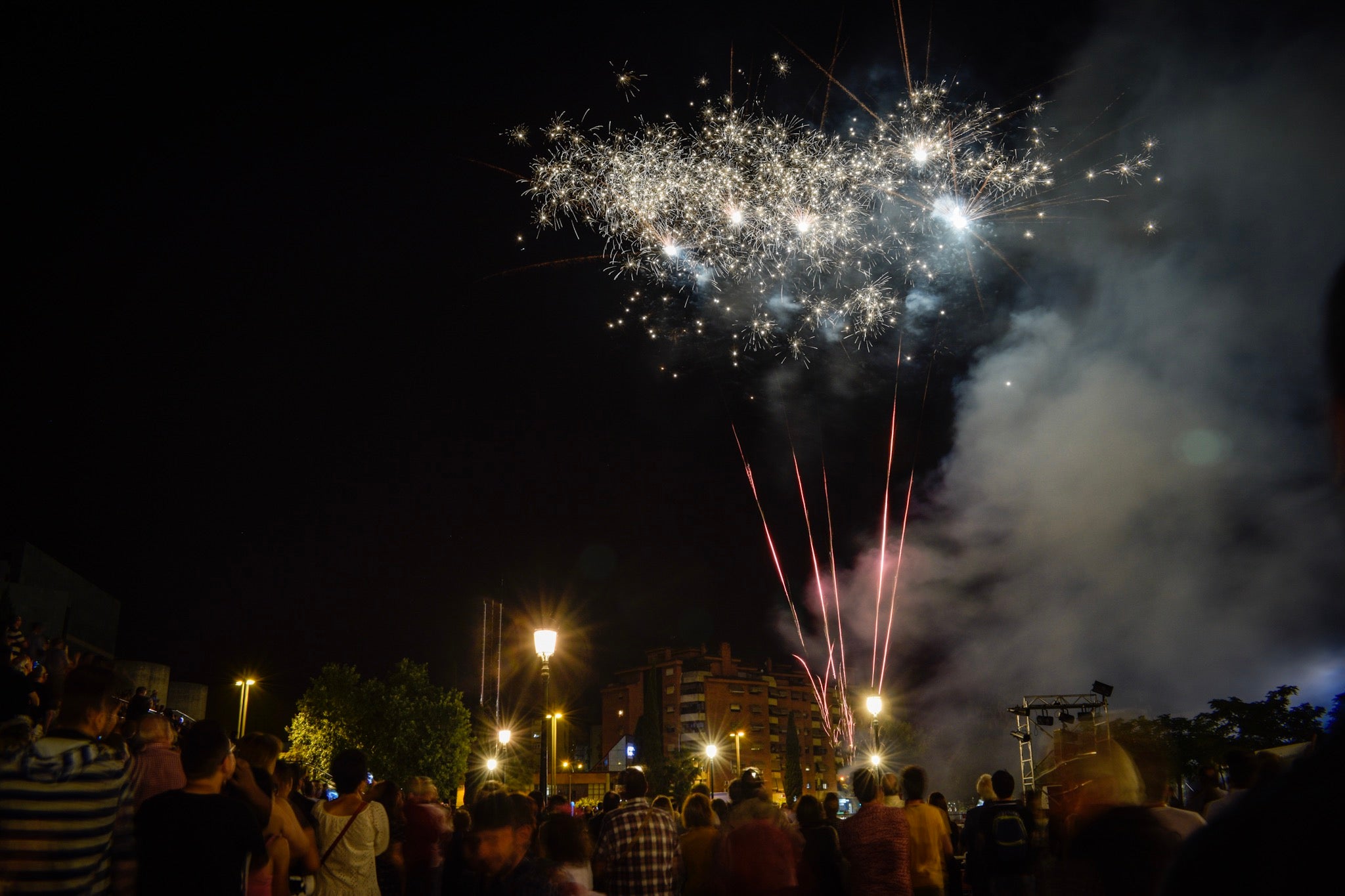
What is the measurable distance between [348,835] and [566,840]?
266cm

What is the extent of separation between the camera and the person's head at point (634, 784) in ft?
22.1

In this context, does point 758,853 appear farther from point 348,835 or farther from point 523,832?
point 348,835

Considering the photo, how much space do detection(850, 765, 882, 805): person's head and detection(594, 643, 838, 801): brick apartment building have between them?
317ft

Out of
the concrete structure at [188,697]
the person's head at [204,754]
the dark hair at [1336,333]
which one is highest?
the concrete structure at [188,697]

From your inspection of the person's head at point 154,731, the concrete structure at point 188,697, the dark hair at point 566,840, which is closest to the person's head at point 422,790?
the person's head at point 154,731

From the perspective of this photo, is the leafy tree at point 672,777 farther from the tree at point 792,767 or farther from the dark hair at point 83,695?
the dark hair at point 83,695

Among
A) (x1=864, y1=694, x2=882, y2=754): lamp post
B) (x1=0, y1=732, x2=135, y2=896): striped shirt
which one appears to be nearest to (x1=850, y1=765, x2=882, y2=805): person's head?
(x1=0, y1=732, x2=135, y2=896): striped shirt

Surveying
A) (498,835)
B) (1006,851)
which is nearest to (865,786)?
(1006,851)

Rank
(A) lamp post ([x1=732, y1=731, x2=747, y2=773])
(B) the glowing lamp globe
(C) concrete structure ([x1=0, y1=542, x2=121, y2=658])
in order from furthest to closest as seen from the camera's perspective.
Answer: (A) lamp post ([x1=732, y1=731, x2=747, y2=773])
(C) concrete structure ([x1=0, y1=542, x2=121, y2=658])
(B) the glowing lamp globe

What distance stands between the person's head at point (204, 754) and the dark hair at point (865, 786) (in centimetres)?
520

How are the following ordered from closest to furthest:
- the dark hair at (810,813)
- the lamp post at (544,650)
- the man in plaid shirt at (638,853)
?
1. the man in plaid shirt at (638,853)
2. the dark hair at (810,813)
3. the lamp post at (544,650)

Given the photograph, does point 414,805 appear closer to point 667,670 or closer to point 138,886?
point 138,886

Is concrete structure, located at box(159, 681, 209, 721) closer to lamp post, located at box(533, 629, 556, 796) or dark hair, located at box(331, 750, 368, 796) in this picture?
lamp post, located at box(533, 629, 556, 796)

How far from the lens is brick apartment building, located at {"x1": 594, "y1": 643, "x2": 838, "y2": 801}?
106000 millimetres
